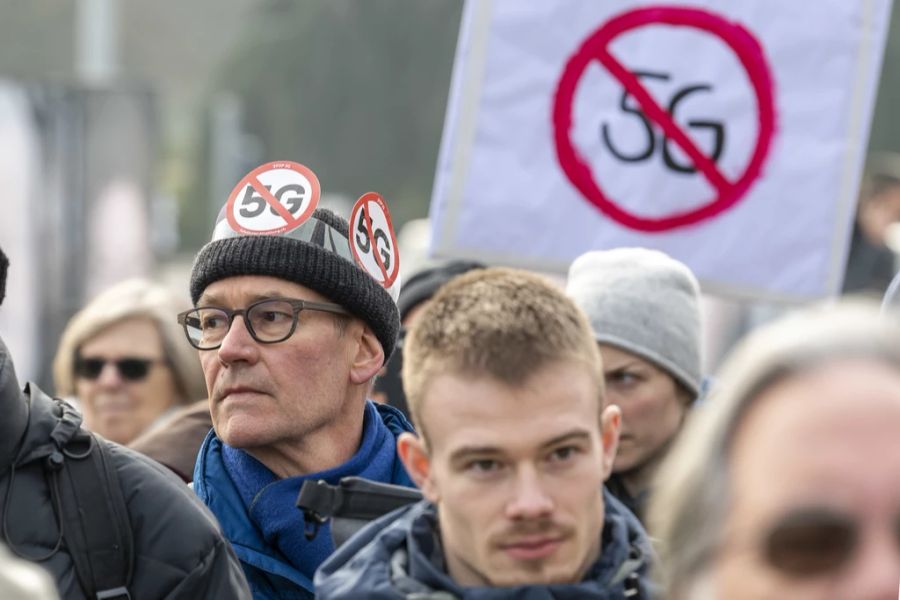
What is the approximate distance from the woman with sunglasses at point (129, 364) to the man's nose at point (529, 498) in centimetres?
393

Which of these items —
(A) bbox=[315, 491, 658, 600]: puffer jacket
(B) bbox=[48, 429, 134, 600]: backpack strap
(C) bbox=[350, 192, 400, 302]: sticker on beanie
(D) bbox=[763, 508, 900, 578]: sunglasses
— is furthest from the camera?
(C) bbox=[350, 192, 400, 302]: sticker on beanie

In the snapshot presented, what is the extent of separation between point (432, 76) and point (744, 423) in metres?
34.4

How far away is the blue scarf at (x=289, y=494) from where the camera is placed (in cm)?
392

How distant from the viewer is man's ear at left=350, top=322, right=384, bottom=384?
4238mm

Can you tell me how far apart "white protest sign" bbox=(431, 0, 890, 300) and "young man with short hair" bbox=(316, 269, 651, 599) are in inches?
102

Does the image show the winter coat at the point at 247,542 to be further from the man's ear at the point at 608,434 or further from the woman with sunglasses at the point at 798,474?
the woman with sunglasses at the point at 798,474

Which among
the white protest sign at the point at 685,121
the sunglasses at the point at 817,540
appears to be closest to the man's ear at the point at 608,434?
the sunglasses at the point at 817,540

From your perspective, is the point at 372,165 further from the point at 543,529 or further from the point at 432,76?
the point at 543,529

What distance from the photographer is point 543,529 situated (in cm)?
286

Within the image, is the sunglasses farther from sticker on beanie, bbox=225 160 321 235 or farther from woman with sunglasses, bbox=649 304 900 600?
sticker on beanie, bbox=225 160 321 235

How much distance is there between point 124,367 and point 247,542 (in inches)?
113

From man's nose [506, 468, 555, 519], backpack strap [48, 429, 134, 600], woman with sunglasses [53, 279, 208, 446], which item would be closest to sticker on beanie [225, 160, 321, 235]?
backpack strap [48, 429, 134, 600]

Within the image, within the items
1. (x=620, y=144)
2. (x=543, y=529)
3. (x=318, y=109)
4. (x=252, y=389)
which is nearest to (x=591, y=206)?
(x=620, y=144)

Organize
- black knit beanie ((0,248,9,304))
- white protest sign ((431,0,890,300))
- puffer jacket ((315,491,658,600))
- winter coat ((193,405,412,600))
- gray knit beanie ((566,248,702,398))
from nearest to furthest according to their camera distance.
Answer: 1. puffer jacket ((315,491,658,600))
2. black knit beanie ((0,248,9,304))
3. winter coat ((193,405,412,600))
4. gray knit beanie ((566,248,702,398))
5. white protest sign ((431,0,890,300))
